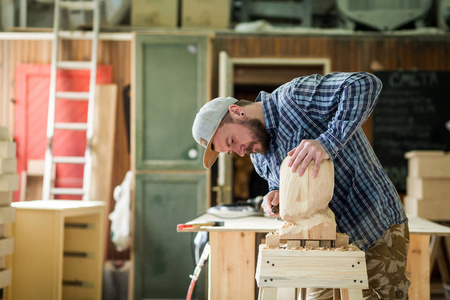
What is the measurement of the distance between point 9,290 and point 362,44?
11.9 feet

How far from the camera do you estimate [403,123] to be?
4734 millimetres

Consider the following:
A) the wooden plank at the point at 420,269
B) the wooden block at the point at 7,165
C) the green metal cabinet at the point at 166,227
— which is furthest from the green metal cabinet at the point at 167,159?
the wooden plank at the point at 420,269

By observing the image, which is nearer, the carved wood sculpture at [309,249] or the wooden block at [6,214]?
the carved wood sculpture at [309,249]

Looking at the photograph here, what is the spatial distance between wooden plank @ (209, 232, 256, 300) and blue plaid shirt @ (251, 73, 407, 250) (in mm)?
696

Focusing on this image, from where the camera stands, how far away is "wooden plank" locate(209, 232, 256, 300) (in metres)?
2.44

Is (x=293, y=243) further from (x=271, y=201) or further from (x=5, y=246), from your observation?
(x=5, y=246)

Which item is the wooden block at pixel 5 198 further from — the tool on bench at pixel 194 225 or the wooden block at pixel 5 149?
the tool on bench at pixel 194 225

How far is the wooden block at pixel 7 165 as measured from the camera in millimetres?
2878

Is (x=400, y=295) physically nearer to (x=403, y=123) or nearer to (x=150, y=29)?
(x=403, y=123)

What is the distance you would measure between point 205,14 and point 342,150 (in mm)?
3444

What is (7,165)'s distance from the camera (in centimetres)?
293

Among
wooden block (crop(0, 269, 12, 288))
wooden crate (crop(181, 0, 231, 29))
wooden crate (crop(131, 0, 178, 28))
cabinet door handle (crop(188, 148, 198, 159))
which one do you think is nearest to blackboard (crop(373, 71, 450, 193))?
wooden crate (crop(181, 0, 231, 29))

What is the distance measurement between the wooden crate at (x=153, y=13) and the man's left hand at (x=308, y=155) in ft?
11.8

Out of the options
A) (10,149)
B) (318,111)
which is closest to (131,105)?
(10,149)
